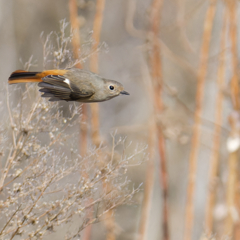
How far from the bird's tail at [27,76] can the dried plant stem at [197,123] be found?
1.79 m

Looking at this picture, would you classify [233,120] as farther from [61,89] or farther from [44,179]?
[44,179]

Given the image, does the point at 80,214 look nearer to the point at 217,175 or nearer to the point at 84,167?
the point at 84,167

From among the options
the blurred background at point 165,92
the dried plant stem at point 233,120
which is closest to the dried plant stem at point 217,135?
the blurred background at point 165,92

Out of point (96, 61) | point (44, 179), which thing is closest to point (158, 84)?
point (96, 61)

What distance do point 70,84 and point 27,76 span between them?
0.77ft

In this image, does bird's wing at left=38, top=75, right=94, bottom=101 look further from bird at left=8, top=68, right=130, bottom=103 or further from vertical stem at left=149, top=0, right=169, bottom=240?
vertical stem at left=149, top=0, right=169, bottom=240

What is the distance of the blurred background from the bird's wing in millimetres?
1120

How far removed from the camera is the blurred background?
3.16 meters

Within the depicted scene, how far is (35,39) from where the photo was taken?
3.60 m

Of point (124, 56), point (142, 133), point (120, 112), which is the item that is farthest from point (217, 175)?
point (124, 56)

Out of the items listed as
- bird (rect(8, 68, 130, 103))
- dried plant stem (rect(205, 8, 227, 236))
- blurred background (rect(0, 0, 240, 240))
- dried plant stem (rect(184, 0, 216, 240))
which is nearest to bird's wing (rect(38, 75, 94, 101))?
bird (rect(8, 68, 130, 103))

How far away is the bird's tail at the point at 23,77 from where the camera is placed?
5.74 ft

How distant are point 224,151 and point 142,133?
2.69 feet

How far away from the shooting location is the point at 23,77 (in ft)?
5.82
